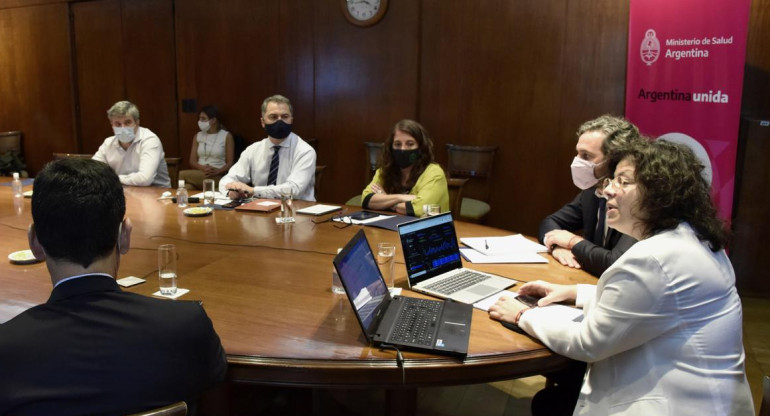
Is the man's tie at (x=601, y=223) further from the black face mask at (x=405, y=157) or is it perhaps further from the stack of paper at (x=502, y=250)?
the black face mask at (x=405, y=157)

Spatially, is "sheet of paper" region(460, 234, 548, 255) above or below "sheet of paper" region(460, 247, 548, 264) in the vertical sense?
above

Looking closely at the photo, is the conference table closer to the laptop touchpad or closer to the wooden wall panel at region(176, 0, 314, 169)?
the laptop touchpad

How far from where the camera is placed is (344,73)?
5.24 meters

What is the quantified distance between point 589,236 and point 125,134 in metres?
3.24

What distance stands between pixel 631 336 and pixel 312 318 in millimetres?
808

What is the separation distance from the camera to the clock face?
16.3ft

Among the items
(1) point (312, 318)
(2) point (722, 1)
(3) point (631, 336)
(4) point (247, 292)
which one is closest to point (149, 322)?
(1) point (312, 318)

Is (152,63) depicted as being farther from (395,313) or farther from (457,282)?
(395,313)

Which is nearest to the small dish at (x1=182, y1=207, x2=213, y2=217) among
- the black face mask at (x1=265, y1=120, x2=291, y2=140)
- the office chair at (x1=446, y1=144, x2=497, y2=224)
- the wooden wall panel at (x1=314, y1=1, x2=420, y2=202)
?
the black face mask at (x1=265, y1=120, x2=291, y2=140)

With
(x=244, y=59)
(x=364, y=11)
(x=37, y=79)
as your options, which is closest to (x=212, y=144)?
(x=244, y=59)

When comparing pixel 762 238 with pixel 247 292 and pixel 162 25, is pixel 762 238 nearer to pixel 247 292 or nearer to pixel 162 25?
pixel 247 292

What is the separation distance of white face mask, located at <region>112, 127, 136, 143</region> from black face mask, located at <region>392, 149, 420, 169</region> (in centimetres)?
206

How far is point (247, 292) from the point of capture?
5.83ft

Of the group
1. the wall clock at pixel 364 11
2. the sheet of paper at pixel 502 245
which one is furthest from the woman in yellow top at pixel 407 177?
the wall clock at pixel 364 11
